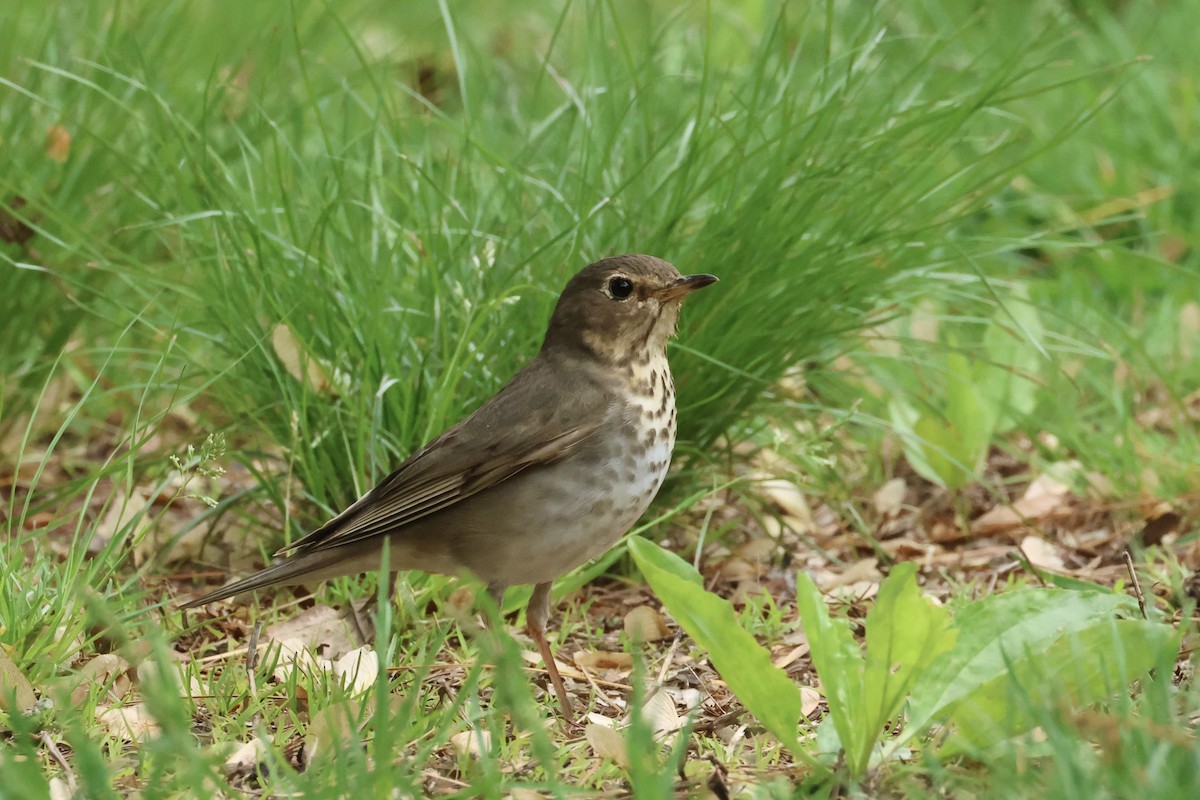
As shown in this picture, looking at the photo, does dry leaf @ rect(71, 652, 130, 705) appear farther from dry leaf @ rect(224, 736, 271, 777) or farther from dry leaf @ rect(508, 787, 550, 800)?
dry leaf @ rect(508, 787, 550, 800)

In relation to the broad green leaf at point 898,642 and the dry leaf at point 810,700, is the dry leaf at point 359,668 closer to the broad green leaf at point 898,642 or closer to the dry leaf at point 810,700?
the dry leaf at point 810,700

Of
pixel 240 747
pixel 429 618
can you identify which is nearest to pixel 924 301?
pixel 429 618

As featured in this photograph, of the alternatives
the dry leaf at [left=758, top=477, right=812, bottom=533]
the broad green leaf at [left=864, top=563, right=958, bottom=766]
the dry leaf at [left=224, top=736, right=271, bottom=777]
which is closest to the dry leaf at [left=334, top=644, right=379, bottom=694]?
the dry leaf at [left=224, top=736, right=271, bottom=777]

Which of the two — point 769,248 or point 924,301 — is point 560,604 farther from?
point 924,301

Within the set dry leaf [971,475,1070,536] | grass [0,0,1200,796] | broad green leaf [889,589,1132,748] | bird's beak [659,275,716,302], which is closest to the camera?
broad green leaf [889,589,1132,748]

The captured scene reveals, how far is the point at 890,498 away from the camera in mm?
4789

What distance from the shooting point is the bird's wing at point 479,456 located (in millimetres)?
3502

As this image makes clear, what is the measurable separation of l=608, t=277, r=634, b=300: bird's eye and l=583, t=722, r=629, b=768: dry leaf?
1166mm

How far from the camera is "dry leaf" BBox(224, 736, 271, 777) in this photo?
2.90m

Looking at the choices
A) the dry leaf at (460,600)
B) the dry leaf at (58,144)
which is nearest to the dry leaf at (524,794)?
the dry leaf at (460,600)

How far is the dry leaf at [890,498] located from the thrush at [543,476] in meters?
1.35

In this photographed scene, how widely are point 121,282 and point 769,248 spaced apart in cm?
235

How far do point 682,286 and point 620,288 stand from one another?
154 mm

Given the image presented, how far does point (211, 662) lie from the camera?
3607 mm
